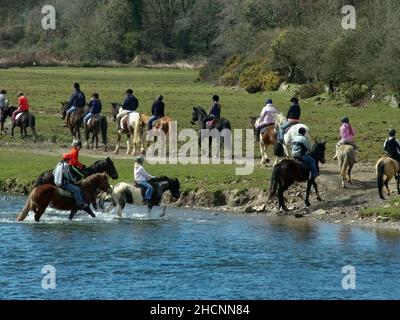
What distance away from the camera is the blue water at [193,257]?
23672 mm

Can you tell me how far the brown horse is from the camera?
100ft

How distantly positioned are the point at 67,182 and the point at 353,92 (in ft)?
124

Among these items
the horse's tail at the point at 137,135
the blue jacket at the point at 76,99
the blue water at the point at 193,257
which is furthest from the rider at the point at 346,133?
the blue jacket at the point at 76,99

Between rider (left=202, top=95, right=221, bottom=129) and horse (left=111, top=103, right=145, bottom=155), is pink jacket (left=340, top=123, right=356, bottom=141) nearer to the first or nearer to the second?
rider (left=202, top=95, right=221, bottom=129)

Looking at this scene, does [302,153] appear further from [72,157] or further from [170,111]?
[170,111]

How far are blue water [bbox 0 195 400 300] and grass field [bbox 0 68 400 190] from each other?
4.74 metres

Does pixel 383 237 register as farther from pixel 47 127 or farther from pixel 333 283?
pixel 47 127

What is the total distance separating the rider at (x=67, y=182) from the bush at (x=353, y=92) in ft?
121

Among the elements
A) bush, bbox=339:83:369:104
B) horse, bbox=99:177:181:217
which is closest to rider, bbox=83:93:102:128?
horse, bbox=99:177:181:217

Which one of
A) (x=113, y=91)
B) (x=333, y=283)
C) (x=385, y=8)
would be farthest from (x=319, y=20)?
(x=333, y=283)

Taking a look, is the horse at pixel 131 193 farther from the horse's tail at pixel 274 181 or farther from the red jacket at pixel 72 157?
the horse's tail at pixel 274 181

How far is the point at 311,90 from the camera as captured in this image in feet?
238

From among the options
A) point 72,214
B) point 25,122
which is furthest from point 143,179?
point 25,122
